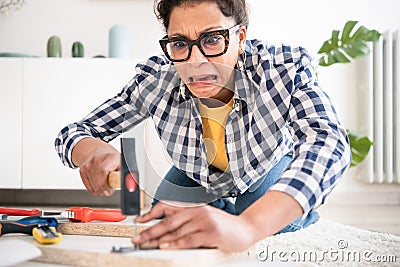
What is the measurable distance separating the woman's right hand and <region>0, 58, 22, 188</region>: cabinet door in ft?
7.29

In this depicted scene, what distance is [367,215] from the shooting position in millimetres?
2984

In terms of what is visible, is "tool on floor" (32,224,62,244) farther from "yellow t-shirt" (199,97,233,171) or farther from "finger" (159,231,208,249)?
"yellow t-shirt" (199,97,233,171)

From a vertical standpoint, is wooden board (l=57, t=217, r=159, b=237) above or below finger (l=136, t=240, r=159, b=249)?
below

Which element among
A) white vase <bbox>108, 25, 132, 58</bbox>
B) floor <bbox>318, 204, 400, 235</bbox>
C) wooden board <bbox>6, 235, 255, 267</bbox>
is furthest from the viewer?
white vase <bbox>108, 25, 132, 58</bbox>

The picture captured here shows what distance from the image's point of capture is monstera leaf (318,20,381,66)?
3.15 meters

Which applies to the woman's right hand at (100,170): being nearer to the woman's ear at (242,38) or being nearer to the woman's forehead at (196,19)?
the woman's forehead at (196,19)

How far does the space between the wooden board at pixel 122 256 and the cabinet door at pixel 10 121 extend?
2.36 m

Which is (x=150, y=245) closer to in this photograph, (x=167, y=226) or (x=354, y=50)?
(x=167, y=226)

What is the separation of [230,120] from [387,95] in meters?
2.18

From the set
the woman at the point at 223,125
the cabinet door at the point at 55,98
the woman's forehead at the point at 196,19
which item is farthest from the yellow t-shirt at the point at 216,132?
the cabinet door at the point at 55,98

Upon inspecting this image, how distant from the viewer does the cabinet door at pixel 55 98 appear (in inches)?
130

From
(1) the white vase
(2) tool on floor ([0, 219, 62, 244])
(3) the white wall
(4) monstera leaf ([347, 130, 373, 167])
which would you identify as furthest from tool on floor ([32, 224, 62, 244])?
(3) the white wall

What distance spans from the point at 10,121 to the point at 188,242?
102 inches

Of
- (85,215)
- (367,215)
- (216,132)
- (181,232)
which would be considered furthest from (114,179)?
(367,215)
